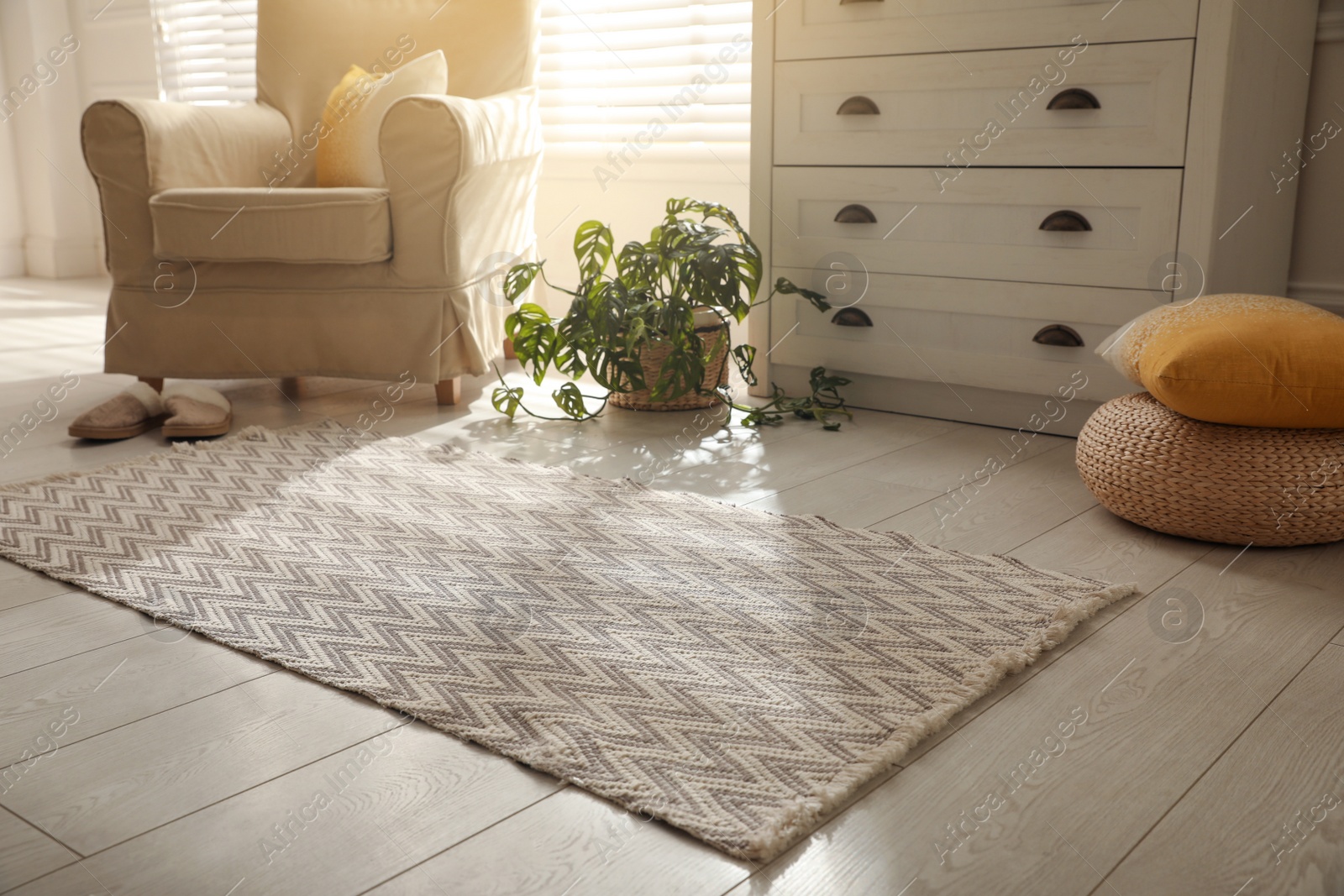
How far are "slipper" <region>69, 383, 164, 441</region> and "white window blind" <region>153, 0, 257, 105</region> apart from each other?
2.28 meters

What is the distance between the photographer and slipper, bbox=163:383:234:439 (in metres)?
2.13

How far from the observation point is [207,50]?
168 inches

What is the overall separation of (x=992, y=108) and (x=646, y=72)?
4.21 feet

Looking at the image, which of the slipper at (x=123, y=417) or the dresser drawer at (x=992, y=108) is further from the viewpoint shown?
the slipper at (x=123, y=417)

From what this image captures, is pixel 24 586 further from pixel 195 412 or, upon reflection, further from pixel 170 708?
pixel 195 412

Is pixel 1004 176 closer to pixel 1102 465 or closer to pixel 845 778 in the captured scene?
pixel 1102 465

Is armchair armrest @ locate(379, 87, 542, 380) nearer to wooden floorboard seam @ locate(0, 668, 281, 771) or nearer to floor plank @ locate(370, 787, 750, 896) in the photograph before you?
wooden floorboard seam @ locate(0, 668, 281, 771)

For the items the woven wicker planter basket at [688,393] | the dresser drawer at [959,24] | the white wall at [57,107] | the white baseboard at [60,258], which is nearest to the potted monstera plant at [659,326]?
the woven wicker planter basket at [688,393]

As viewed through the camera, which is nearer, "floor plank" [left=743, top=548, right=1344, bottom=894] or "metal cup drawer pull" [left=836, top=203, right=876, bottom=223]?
"floor plank" [left=743, top=548, right=1344, bottom=894]

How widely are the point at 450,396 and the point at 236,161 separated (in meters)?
0.81

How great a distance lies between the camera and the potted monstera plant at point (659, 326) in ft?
7.36

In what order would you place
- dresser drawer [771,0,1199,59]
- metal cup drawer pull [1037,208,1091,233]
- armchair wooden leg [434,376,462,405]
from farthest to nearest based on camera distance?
armchair wooden leg [434,376,462,405] → metal cup drawer pull [1037,208,1091,233] → dresser drawer [771,0,1199,59]

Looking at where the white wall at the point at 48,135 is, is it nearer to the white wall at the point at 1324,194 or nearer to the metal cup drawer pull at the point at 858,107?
the metal cup drawer pull at the point at 858,107

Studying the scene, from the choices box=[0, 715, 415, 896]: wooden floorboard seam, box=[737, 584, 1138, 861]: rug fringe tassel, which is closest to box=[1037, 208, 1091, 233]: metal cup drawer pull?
box=[737, 584, 1138, 861]: rug fringe tassel
